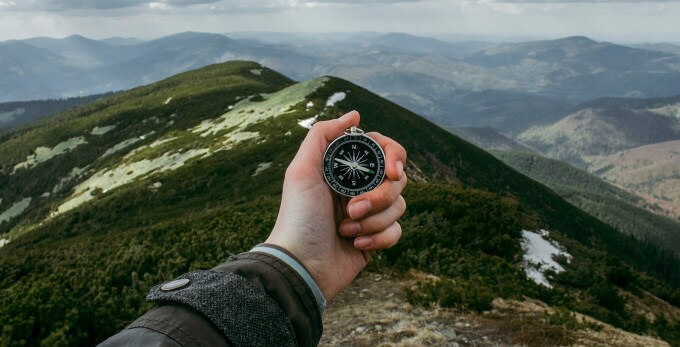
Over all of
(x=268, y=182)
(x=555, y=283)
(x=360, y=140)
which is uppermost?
(x=360, y=140)

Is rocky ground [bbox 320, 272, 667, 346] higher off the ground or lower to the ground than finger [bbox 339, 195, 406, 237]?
lower

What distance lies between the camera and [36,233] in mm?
46375

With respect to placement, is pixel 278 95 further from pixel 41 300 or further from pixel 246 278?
pixel 246 278

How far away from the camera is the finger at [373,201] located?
16.8 feet

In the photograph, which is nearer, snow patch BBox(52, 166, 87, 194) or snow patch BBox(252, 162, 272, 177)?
snow patch BBox(252, 162, 272, 177)

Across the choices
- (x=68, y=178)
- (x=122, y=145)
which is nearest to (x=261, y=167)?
(x=68, y=178)

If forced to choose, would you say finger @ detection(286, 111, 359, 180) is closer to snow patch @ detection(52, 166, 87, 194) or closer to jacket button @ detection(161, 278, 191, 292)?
jacket button @ detection(161, 278, 191, 292)

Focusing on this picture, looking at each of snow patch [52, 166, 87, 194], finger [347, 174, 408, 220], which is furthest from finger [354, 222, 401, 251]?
snow patch [52, 166, 87, 194]

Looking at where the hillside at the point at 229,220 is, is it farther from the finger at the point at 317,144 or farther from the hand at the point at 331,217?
the finger at the point at 317,144

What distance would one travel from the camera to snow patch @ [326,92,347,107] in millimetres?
69912

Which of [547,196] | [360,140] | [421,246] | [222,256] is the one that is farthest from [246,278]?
[547,196]

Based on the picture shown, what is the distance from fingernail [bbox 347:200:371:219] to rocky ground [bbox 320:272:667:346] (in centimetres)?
634

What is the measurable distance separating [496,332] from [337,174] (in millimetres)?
7860

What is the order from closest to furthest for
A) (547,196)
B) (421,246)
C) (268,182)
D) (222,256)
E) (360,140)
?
(360,140) < (222,256) < (421,246) < (268,182) < (547,196)
